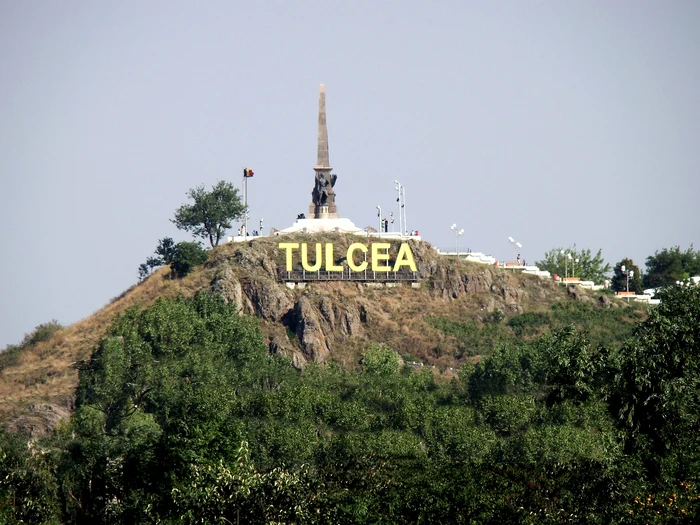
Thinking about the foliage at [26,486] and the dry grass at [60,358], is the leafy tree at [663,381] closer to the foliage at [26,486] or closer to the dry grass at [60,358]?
the foliage at [26,486]

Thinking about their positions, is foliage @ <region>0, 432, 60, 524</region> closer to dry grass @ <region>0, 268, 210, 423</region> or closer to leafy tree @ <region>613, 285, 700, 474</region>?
leafy tree @ <region>613, 285, 700, 474</region>

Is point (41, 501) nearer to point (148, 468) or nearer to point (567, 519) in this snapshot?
point (148, 468)

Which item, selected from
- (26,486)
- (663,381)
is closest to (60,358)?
(26,486)

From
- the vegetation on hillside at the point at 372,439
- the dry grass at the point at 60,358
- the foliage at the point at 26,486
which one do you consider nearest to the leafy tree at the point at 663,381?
the vegetation on hillside at the point at 372,439

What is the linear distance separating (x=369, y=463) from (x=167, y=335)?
6533 centimetres

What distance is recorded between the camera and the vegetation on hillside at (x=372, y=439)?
9662 centimetres

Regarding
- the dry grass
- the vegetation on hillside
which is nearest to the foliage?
the vegetation on hillside

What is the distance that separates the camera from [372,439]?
12925 cm

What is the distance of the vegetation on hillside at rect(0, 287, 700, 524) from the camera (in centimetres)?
9662

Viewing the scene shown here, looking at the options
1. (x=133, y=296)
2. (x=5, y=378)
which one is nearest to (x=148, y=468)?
(x=5, y=378)

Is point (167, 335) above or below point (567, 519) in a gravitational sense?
above

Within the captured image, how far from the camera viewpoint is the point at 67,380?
586 ft

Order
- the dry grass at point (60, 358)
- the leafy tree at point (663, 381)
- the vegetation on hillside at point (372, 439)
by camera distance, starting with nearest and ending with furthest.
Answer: the vegetation on hillside at point (372, 439)
the leafy tree at point (663, 381)
the dry grass at point (60, 358)

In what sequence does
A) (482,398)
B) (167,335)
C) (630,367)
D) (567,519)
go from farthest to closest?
(167,335) → (482,398) → (630,367) → (567,519)
